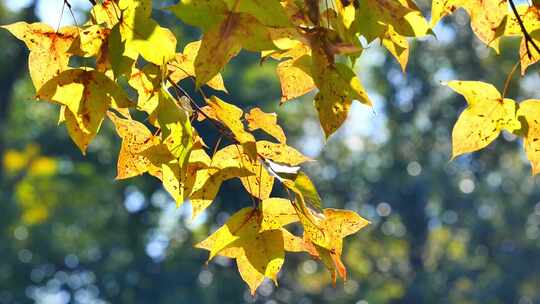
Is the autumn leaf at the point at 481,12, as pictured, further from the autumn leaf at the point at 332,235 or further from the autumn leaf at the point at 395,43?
the autumn leaf at the point at 332,235

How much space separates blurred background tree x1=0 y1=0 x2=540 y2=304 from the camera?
14.9 metres

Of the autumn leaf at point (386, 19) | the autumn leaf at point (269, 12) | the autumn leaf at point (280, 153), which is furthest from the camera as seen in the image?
the autumn leaf at point (280, 153)

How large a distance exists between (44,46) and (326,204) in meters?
17.9

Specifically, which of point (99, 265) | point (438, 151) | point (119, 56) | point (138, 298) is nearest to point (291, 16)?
point (119, 56)

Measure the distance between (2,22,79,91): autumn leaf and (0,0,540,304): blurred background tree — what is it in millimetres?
11574

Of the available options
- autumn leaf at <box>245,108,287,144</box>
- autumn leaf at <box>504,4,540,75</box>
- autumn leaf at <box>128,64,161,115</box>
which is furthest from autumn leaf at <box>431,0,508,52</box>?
autumn leaf at <box>128,64,161,115</box>

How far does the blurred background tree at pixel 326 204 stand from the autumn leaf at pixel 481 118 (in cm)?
1158

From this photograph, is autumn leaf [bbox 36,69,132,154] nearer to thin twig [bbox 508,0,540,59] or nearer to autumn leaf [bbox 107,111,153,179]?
autumn leaf [bbox 107,111,153,179]

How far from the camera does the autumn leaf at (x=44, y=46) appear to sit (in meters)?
1.11

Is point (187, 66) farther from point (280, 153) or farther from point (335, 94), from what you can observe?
point (335, 94)

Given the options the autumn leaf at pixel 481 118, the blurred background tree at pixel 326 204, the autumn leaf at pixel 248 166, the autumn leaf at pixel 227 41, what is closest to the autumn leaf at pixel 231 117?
the autumn leaf at pixel 248 166

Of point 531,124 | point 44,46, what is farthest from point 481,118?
point 44,46

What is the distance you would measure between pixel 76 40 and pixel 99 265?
14.6m

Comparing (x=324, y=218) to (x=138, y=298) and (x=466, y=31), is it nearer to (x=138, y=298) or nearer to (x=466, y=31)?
(x=138, y=298)
